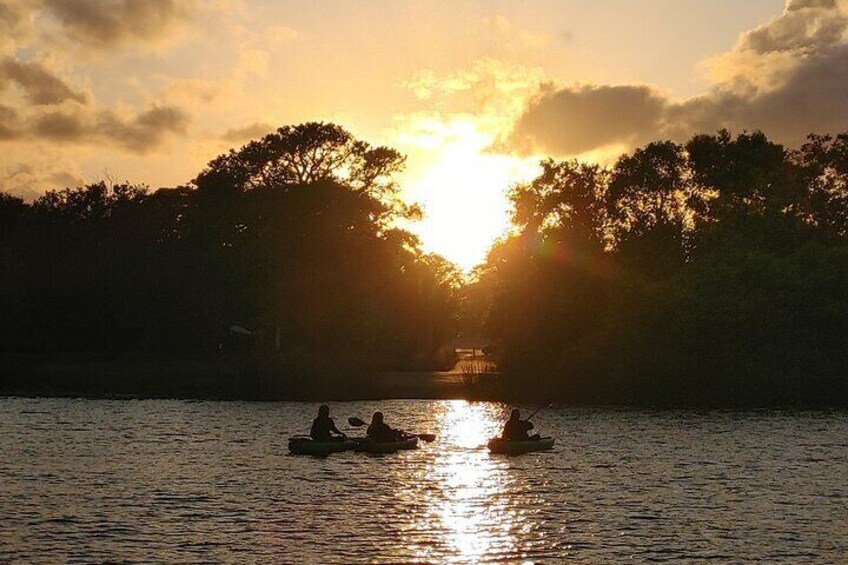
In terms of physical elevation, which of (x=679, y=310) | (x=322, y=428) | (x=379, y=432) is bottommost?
(x=379, y=432)

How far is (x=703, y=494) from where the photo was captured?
42.2 metres

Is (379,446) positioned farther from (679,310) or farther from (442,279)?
(442,279)

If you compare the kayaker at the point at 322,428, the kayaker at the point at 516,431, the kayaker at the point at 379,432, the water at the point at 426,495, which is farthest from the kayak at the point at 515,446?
the kayaker at the point at 322,428

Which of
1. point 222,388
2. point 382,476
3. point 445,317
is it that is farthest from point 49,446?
point 445,317

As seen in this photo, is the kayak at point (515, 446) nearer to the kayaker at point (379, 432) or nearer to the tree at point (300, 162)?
the kayaker at point (379, 432)

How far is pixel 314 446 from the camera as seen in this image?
52.2 meters

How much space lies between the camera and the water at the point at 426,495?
1240 inches

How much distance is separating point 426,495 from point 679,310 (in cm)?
4961

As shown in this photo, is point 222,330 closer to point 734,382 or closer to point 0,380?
point 0,380

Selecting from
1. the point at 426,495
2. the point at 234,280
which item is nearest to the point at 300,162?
the point at 234,280

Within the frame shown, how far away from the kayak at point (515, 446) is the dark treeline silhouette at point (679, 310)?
29.2m

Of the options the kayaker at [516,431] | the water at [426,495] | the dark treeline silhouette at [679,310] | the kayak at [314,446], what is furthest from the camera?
the dark treeline silhouette at [679,310]

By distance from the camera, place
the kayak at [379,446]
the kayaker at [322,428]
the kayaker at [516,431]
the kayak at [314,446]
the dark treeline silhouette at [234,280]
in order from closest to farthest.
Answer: the kayak at [314,446] < the kayaker at [322,428] < the kayak at [379,446] < the kayaker at [516,431] < the dark treeline silhouette at [234,280]

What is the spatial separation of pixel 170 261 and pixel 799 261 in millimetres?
Answer: 65401
